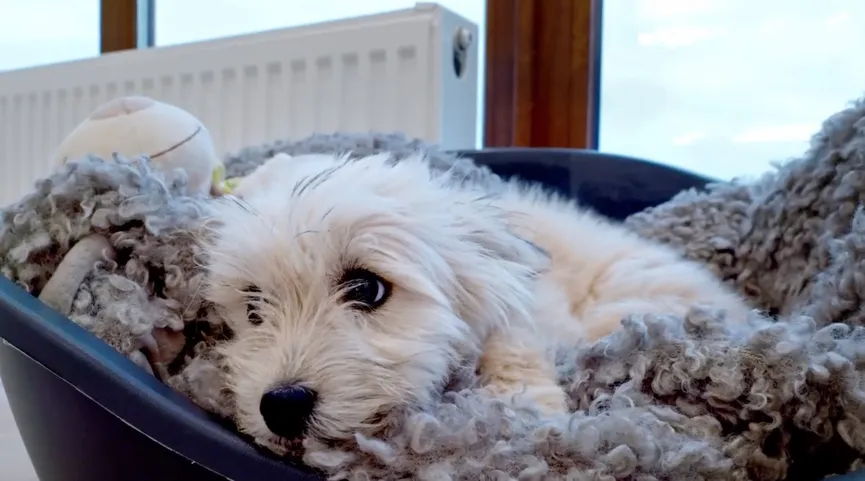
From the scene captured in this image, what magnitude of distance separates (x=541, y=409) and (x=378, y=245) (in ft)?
0.74

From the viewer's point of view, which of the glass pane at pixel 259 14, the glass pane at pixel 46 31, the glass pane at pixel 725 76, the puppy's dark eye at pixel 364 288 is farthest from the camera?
the glass pane at pixel 46 31

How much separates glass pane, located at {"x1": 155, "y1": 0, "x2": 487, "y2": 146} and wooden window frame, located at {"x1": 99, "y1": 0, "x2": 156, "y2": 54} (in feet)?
0.14

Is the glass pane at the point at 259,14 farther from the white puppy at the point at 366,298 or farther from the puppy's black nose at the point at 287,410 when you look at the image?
the puppy's black nose at the point at 287,410

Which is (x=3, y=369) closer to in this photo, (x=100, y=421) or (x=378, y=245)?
(x=100, y=421)

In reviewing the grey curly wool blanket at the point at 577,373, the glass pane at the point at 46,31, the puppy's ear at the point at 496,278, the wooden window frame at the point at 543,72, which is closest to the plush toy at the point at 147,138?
the grey curly wool blanket at the point at 577,373

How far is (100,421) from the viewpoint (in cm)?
67

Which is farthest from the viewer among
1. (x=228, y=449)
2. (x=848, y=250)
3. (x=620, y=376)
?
(x=848, y=250)

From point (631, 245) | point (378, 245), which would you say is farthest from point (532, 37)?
point (378, 245)

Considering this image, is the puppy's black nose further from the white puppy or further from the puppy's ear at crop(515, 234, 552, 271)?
the puppy's ear at crop(515, 234, 552, 271)

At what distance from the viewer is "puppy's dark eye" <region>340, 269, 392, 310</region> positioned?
0.79m

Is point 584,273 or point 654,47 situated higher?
point 654,47

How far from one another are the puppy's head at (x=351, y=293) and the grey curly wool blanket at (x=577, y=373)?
0.04 meters

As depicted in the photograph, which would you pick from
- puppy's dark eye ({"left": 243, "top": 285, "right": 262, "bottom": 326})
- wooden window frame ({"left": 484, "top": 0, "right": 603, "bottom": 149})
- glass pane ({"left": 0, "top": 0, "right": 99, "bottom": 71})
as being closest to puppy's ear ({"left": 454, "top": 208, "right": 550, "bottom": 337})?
puppy's dark eye ({"left": 243, "top": 285, "right": 262, "bottom": 326})

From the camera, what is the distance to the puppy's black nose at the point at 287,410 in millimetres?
678
